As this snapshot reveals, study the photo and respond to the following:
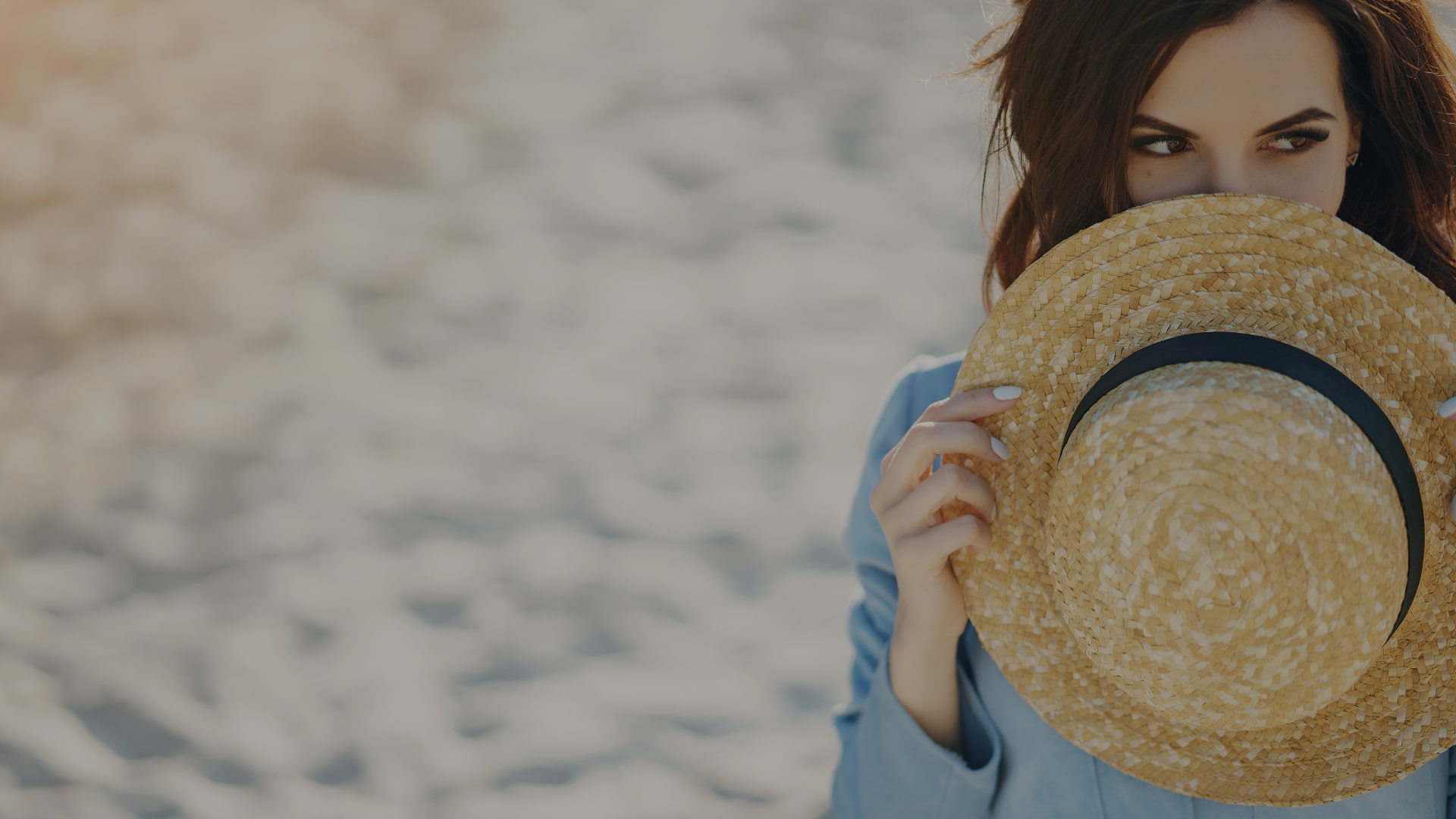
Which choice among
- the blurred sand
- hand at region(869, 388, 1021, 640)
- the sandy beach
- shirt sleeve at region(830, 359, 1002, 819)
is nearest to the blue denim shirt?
shirt sleeve at region(830, 359, 1002, 819)

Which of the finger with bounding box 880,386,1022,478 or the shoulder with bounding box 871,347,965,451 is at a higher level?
the shoulder with bounding box 871,347,965,451

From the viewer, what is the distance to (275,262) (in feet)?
13.7

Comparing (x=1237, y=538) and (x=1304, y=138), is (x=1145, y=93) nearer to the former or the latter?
(x=1304, y=138)

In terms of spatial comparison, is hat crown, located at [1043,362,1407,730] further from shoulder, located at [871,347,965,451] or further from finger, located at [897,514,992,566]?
shoulder, located at [871,347,965,451]

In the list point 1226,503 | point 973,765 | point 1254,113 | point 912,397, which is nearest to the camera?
point 1226,503

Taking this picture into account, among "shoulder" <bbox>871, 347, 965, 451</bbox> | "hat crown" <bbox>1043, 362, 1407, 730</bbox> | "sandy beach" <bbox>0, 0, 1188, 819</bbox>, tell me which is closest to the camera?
"hat crown" <bbox>1043, 362, 1407, 730</bbox>

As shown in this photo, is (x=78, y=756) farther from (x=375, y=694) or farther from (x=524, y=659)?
(x=524, y=659)

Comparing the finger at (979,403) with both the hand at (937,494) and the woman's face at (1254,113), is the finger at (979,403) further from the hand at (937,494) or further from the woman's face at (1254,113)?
the woman's face at (1254,113)

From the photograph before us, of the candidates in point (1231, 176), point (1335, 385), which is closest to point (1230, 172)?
point (1231, 176)

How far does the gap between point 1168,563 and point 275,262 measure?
371cm

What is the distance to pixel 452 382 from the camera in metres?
3.74

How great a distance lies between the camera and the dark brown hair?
3.99 feet

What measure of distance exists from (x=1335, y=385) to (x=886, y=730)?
59 cm

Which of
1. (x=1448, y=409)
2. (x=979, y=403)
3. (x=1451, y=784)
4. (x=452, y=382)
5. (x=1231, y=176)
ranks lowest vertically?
(x=1451, y=784)
